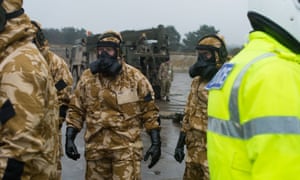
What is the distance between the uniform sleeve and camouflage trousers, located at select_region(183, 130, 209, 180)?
1.55ft

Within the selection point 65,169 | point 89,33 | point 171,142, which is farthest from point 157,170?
point 89,33

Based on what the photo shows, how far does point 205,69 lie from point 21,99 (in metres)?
2.58

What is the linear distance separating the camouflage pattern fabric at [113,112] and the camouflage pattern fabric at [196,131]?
1.52ft

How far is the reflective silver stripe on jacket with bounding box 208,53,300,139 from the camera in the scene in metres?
1.34

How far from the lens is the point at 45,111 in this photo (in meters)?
2.66

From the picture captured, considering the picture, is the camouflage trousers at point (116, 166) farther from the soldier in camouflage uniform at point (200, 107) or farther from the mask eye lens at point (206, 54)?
the mask eye lens at point (206, 54)

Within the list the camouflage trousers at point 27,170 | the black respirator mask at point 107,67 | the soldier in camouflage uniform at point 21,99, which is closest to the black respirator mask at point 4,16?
the soldier in camouflage uniform at point 21,99

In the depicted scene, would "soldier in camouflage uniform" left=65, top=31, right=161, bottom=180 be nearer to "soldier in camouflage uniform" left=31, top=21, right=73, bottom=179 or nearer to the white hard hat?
"soldier in camouflage uniform" left=31, top=21, right=73, bottom=179

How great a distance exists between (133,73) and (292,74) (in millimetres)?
3126

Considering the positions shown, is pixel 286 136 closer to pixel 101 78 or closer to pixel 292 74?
pixel 292 74

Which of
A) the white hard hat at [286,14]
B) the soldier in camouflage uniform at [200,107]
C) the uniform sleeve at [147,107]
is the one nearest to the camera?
the white hard hat at [286,14]

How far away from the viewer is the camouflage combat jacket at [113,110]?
4.23 metres

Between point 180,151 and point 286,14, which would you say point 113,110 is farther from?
point 286,14

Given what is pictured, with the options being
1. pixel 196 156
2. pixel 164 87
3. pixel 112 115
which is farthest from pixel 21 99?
pixel 164 87
